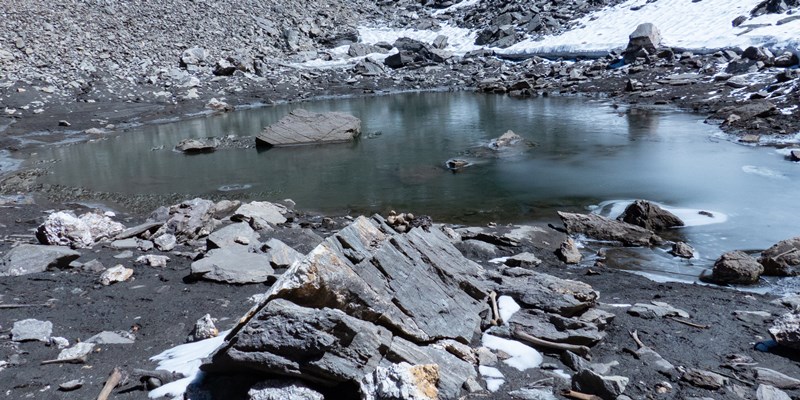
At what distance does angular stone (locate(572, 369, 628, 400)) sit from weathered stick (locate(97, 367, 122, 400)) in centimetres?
349

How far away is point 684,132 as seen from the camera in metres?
20.1

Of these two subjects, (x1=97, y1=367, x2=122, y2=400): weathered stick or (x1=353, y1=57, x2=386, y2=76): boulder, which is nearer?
(x1=97, y1=367, x2=122, y2=400): weathered stick

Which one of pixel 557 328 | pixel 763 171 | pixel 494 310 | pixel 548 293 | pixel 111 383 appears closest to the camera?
pixel 111 383

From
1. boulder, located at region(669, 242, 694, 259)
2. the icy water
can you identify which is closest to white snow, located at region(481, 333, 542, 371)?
the icy water

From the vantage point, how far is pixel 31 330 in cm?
538

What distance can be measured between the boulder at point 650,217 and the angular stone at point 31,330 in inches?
363

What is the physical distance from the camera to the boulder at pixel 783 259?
8.20 m

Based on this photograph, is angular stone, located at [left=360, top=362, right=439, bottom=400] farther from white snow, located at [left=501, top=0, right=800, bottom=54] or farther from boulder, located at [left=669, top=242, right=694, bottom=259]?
white snow, located at [left=501, top=0, right=800, bottom=54]

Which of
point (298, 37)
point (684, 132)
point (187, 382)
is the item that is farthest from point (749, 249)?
point (298, 37)

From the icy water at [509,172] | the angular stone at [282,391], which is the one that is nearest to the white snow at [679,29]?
the icy water at [509,172]

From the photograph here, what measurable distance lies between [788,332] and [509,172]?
1050 centimetres

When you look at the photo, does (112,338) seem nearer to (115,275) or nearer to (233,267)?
(115,275)

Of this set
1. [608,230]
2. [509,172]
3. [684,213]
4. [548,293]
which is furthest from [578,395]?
[509,172]

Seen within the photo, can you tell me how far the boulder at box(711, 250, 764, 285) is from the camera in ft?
26.4
